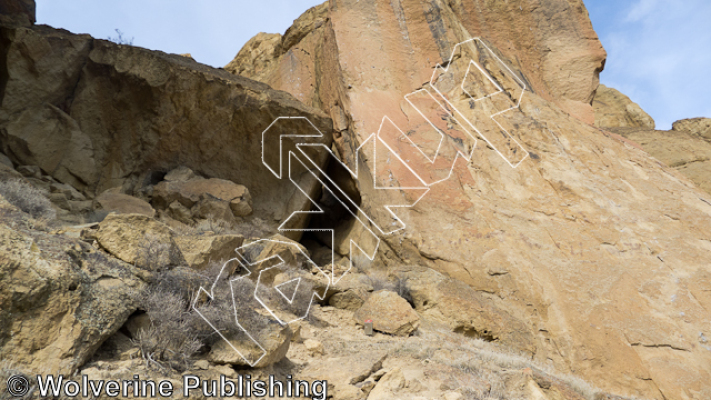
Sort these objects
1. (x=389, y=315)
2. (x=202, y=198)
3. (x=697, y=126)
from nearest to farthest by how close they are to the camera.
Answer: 1. (x=389, y=315)
2. (x=202, y=198)
3. (x=697, y=126)

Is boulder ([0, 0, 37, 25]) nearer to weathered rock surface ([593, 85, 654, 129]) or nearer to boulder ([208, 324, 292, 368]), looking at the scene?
boulder ([208, 324, 292, 368])

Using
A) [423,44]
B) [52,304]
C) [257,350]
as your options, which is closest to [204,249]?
[257,350]

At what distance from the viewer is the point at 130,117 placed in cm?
855

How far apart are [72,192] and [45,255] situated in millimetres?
4876

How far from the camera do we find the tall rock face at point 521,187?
6.04 m

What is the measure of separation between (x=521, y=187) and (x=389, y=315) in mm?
3942

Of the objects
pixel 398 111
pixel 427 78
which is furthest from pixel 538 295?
pixel 427 78

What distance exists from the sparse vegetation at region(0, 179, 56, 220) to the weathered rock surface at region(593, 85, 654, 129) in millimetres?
17614

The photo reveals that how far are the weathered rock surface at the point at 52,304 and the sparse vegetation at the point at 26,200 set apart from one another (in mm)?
2301

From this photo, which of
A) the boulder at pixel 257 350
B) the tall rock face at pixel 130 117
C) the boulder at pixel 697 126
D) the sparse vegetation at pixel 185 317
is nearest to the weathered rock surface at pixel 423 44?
the tall rock face at pixel 130 117

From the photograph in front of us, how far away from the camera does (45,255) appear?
286cm

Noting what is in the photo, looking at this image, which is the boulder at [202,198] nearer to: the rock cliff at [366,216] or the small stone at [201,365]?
the rock cliff at [366,216]

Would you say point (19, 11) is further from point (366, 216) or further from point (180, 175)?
point (366, 216)

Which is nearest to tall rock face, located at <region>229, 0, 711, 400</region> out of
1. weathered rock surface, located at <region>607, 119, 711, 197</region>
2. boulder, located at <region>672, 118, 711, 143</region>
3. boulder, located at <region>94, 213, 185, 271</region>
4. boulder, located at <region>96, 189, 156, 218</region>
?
weathered rock surface, located at <region>607, 119, 711, 197</region>
